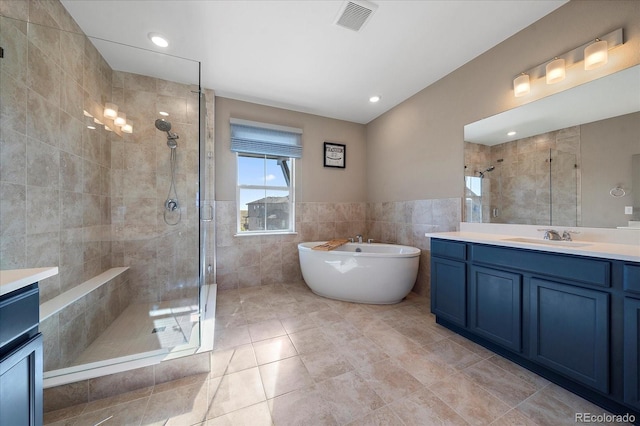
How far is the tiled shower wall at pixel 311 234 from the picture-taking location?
2.84 metres

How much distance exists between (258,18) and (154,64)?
135 centimetres

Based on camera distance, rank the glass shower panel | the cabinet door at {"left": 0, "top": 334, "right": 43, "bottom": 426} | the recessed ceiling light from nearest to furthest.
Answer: the cabinet door at {"left": 0, "top": 334, "right": 43, "bottom": 426}
the glass shower panel
the recessed ceiling light

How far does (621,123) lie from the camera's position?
4.94 feet

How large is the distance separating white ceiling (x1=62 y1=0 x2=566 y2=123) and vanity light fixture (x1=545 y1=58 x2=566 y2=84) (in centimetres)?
42

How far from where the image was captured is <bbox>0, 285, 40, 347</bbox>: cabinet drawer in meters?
0.70

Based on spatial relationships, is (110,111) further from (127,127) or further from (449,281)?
(449,281)

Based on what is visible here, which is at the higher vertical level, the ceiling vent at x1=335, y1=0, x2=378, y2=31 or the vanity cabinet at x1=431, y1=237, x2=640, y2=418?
the ceiling vent at x1=335, y1=0, x2=378, y2=31

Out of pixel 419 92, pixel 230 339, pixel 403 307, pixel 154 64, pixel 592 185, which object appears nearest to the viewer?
pixel 592 185

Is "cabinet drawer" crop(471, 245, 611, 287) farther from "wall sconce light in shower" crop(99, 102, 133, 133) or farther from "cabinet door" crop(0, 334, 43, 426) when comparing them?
"wall sconce light in shower" crop(99, 102, 133, 133)

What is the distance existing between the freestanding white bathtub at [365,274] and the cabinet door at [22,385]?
218 centimetres

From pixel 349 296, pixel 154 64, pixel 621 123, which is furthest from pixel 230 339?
pixel 621 123

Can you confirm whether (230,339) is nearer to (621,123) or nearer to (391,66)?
(391,66)

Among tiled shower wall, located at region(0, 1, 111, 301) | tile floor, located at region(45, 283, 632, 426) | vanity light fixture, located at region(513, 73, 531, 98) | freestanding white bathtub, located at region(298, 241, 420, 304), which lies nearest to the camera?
tile floor, located at region(45, 283, 632, 426)

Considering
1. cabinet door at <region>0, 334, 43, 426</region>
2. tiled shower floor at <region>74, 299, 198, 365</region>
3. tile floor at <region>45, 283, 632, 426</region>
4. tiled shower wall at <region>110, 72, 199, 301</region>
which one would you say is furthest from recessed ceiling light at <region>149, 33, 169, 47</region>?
tile floor at <region>45, 283, 632, 426</region>
